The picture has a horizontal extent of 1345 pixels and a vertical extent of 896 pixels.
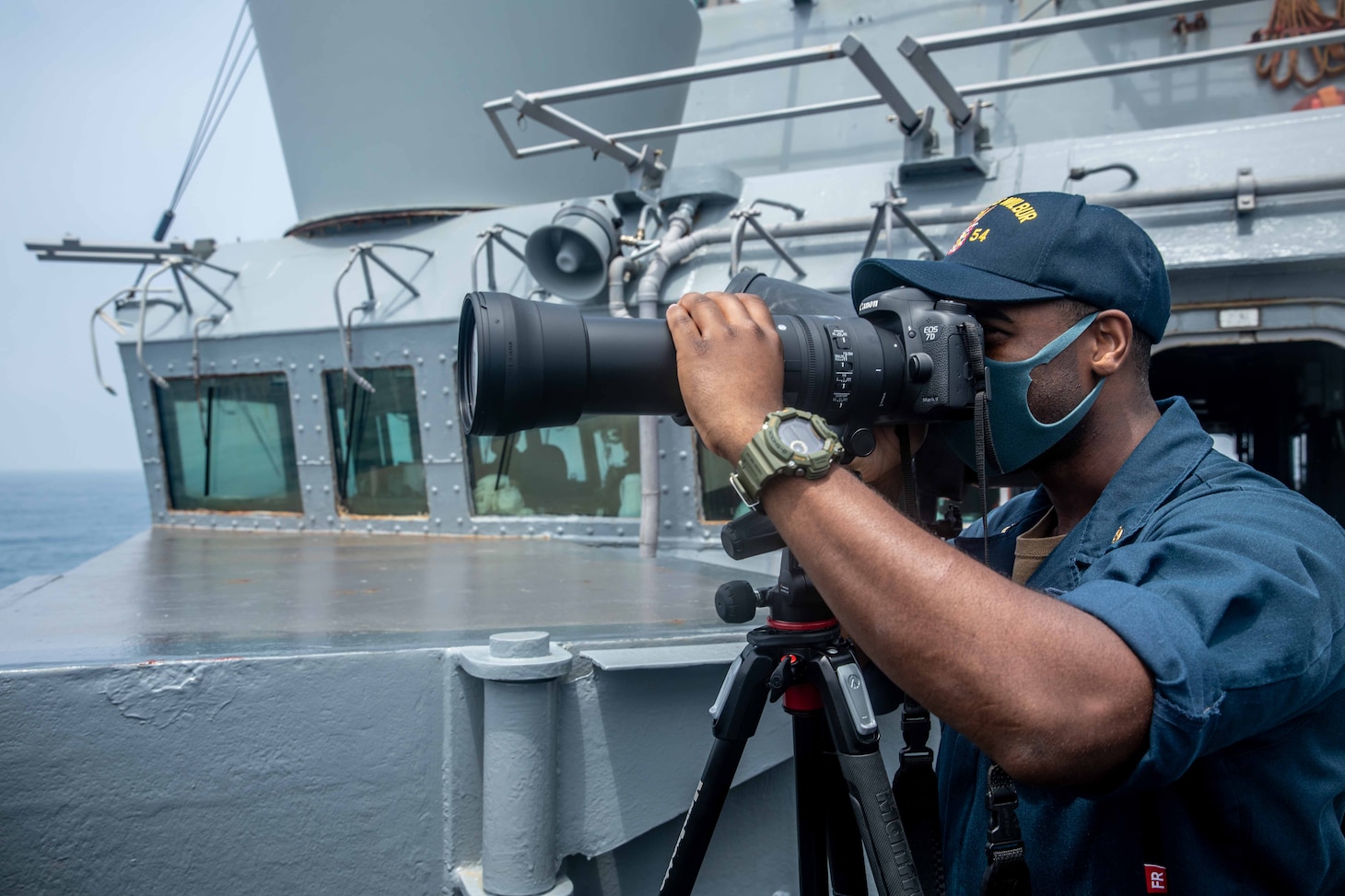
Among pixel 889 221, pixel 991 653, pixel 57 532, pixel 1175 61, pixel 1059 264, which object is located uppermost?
pixel 1175 61

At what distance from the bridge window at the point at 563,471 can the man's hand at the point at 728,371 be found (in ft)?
10.7

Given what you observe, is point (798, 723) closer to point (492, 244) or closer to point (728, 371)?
point (728, 371)

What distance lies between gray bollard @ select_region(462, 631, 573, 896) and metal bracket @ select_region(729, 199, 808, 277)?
7.58ft

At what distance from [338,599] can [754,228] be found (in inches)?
91.4

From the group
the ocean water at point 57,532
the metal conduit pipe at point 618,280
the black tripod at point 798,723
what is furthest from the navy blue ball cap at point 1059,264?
the ocean water at point 57,532

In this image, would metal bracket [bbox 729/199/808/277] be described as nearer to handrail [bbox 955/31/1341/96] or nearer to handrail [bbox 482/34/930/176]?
handrail [bbox 482/34/930/176]

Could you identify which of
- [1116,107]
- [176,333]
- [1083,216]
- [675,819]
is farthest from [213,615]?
[1116,107]

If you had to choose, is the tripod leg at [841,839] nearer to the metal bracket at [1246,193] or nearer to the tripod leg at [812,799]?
the tripod leg at [812,799]

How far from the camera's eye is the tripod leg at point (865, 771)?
134 cm

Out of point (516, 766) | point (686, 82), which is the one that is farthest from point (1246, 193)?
point (516, 766)

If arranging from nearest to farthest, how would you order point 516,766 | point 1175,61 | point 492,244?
point 516,766 < point 1175,61 < point 492,244

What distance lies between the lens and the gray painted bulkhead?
1.76 m

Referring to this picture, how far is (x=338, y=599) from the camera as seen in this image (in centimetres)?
285

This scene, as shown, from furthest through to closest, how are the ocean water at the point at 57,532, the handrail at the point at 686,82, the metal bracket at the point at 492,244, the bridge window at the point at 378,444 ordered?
the ocean water at the point at 57,532 → the bridge window at the point at 378,444 → the metal bracket at the point at 492,244 → the handrail at the point at 686,82
